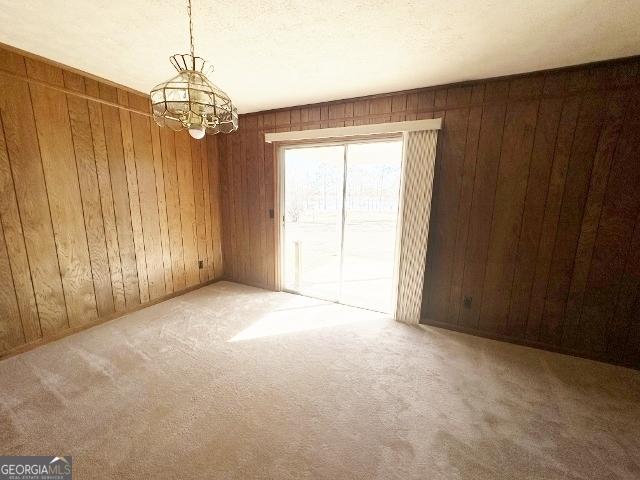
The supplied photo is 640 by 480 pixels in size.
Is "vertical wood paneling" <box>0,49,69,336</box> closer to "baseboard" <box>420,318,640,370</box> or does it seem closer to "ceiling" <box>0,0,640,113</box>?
"ceiling" <box>0,0,640,113</box>

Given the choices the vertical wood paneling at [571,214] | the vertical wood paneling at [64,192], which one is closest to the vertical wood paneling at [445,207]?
the vertical wood paneling at [571,214]

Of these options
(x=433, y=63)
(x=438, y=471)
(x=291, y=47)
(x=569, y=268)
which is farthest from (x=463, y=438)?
(x=291, y=47)

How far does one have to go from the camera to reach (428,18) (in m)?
1.62

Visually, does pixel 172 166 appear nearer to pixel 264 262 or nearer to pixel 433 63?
pixel 264 262

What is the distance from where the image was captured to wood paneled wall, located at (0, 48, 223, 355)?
7.05 feet

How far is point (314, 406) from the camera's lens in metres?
1.77

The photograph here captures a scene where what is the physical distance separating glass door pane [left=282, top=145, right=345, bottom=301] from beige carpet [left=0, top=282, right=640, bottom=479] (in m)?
1.20

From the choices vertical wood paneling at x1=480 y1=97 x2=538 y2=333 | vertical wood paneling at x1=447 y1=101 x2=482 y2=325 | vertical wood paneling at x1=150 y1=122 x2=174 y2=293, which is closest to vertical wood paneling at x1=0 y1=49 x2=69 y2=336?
vertical wood paneling at x1=150 y1=122 x2=174 y2=293

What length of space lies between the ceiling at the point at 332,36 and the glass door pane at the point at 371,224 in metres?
0.93

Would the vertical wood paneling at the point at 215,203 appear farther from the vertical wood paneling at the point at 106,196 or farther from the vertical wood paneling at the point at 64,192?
the vertical wood paneling at the point at 64,192

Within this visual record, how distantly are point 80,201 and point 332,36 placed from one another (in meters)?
2.61

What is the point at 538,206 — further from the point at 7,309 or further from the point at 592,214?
the point at 7,309

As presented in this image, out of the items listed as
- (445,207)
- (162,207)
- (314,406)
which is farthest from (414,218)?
(162,207)

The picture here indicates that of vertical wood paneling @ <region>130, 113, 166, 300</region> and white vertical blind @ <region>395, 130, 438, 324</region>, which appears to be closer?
white vertical blind @ <region>395, 130, 438, 324</region>
